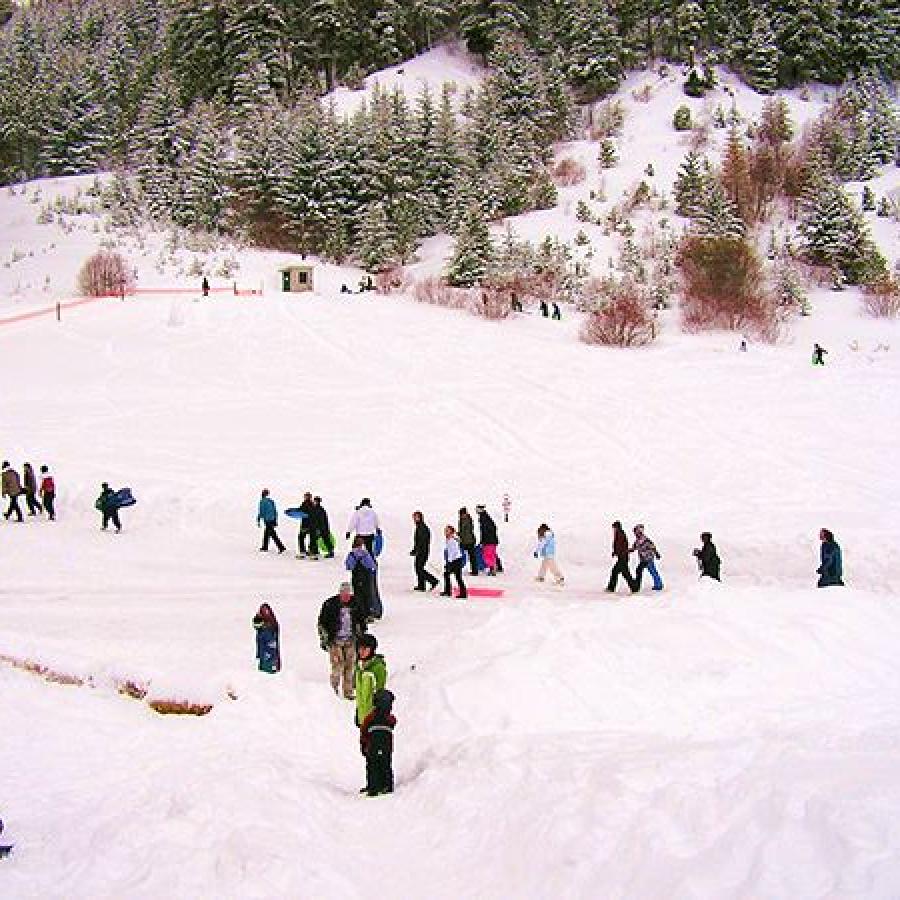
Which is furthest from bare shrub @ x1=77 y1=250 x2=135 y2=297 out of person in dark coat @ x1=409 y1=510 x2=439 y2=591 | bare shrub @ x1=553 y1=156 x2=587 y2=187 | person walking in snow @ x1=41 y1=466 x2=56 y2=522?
person in dark coat @ x1=409 y1=510 x2=439 y2=591

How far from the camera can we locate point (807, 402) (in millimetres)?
22922

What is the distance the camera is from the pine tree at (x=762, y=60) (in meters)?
49.7

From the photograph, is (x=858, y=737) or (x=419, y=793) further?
(x=419, y=793)

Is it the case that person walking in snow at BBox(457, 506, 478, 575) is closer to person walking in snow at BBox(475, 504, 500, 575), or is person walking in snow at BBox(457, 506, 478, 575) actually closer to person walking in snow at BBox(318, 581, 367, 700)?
person walking in snow at BBox(475, 504, 500, 575)

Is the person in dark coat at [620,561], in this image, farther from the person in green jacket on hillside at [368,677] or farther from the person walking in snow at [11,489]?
the person walking in snow at [11,489]

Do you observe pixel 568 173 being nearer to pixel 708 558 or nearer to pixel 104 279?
pixel 104 279

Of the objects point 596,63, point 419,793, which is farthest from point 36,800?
point 596,63

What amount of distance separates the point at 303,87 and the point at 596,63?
18.4 m

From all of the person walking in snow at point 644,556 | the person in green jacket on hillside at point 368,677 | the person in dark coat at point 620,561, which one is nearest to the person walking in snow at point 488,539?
the person in dark coat at point 620,561

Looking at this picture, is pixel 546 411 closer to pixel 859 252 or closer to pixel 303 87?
pixel 859 252

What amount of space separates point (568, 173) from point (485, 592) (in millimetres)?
37278

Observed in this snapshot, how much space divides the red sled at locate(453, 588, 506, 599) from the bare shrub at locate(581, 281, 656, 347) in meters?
18.8

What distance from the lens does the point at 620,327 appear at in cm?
2984

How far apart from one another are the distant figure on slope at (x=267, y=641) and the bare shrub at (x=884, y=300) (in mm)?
30909
